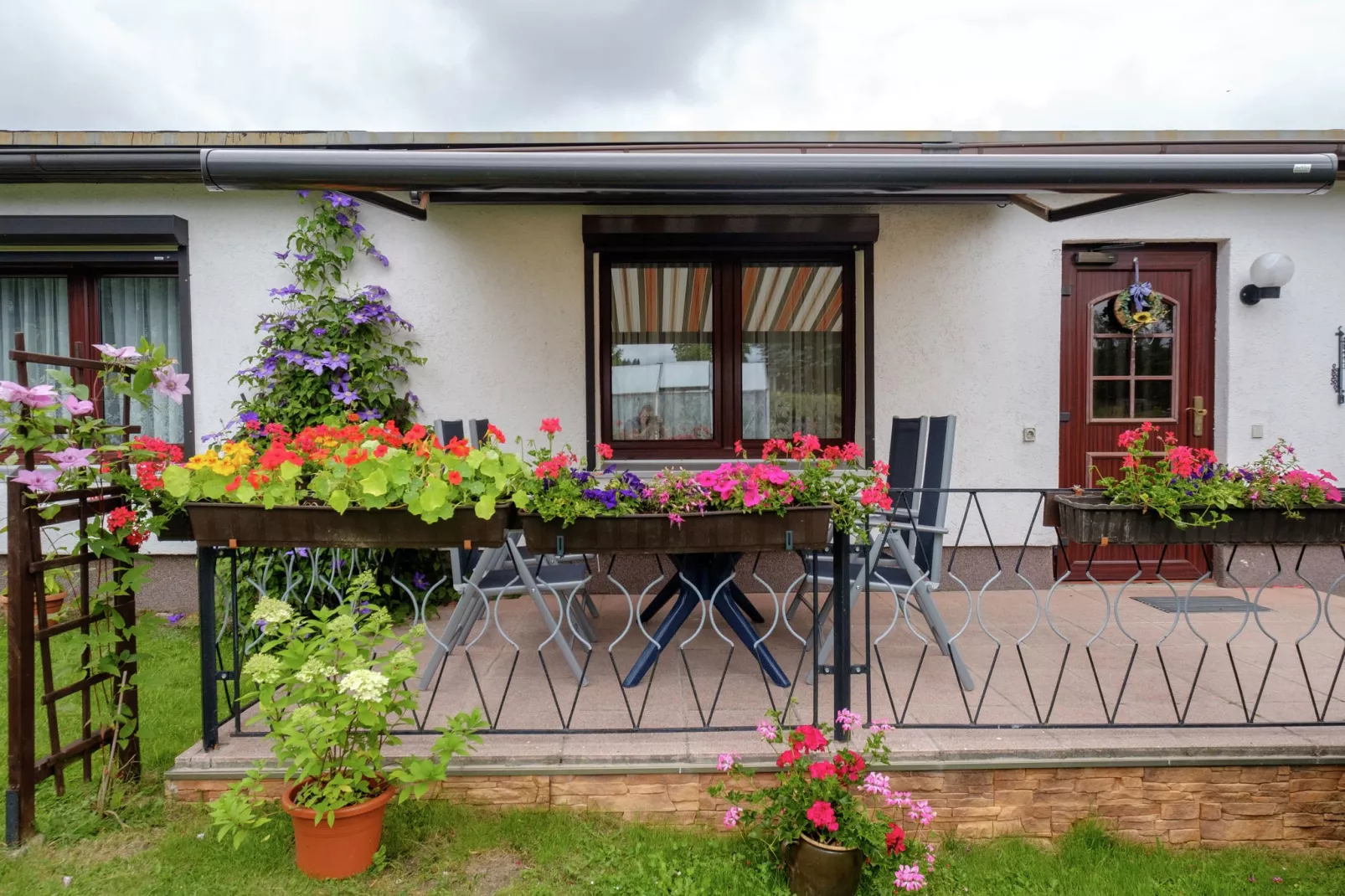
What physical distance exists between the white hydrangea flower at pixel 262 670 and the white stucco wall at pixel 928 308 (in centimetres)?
253

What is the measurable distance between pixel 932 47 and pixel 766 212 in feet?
25.0

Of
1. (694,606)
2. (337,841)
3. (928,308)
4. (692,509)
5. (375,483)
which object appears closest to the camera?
(337,841)

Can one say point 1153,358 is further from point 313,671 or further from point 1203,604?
point 313,671

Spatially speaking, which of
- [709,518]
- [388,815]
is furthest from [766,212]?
[388,815]

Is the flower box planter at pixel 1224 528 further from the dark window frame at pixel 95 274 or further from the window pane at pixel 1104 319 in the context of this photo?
the dark window frame at pixel 95 274

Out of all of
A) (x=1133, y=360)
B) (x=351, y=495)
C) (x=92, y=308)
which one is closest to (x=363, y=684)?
(x=351, y=495)

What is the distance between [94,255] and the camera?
411 cm

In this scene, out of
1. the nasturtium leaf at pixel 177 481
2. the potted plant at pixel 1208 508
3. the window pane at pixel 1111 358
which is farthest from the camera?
the window pane at pixel 1111 358

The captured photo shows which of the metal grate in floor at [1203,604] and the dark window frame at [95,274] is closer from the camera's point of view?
the metal grate in floor at [1203,604]

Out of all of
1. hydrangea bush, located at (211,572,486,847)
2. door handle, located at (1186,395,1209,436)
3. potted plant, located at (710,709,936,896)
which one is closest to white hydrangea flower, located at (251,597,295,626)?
hydrangea bush, located at (211,572,486,847)

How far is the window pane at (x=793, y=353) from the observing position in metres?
4.39

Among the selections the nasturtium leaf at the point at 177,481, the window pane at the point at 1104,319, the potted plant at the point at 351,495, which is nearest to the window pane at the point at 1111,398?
the window pane at the point at 1104,319

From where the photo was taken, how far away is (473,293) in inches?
166

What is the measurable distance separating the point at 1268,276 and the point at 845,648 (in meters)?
3.93
